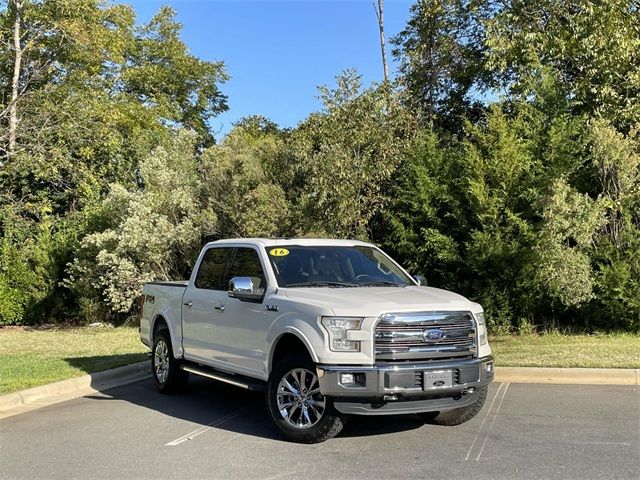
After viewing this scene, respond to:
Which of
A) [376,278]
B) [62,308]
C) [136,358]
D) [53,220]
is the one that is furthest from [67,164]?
[376,278]

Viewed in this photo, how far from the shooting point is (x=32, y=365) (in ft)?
34.8

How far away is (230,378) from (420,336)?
244 cm

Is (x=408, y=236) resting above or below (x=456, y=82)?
below

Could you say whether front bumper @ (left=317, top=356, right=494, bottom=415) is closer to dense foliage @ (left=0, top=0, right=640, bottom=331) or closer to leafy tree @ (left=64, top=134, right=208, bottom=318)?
dense foliage @ (left=0, top=0, right=640, bottom=331)

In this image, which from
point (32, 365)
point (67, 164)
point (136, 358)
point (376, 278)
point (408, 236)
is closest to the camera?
point (376, 278)

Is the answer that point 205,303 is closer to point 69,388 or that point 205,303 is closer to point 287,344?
point 287,344

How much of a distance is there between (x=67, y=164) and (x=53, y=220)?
7.07 feet

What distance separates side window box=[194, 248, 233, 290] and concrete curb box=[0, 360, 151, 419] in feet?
8.35

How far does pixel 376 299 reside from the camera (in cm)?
614

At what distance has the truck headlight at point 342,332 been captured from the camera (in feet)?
19.2

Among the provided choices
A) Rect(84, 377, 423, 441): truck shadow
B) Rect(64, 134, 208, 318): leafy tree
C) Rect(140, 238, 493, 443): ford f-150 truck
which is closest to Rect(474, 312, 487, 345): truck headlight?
Rect(140, 238, 493, 443): ford f-150 truck

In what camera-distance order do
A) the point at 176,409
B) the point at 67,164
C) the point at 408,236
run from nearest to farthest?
the point at 176,409, the point at 408,236, the point at 67,164

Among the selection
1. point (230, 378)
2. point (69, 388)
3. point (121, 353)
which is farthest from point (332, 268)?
point (121, 353)

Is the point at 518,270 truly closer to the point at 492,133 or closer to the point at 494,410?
the point at 492,133
